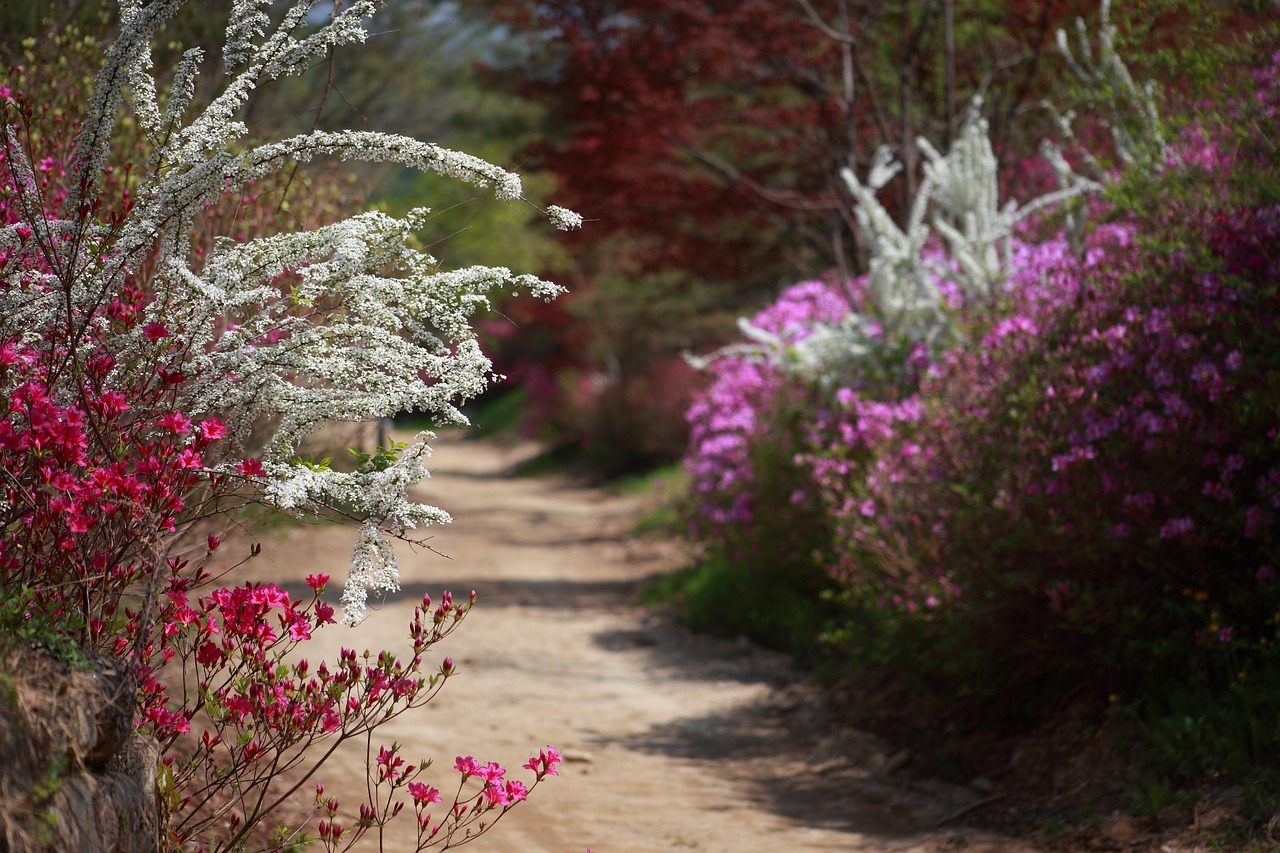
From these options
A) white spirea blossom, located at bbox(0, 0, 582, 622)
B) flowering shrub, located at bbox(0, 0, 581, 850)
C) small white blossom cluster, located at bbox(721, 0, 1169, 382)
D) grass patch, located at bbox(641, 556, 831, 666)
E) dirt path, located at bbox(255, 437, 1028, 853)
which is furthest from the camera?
grass patch, located at bbox(641, 556, 831, 666)

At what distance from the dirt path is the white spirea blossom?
615 mm

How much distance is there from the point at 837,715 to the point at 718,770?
1.05 metres

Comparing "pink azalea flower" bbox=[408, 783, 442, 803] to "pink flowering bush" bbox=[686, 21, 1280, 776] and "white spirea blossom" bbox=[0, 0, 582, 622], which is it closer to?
"white spirea blossom" bbox=[0, 0, 582, 622]

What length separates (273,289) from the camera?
119 inches

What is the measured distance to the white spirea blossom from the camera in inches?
114

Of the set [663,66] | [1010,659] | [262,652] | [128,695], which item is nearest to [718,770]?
[1010,659]

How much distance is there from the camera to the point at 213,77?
27.4ft

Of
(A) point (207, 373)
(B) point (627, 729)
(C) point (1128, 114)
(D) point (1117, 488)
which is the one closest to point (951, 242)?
(C) point (1128, 114)

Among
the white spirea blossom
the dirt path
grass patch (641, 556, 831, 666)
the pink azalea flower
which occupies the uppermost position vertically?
the white spirea blossom

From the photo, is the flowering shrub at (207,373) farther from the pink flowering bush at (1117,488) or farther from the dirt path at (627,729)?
the pink flowering bush at (1117,488)

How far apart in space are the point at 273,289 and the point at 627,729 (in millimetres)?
4352

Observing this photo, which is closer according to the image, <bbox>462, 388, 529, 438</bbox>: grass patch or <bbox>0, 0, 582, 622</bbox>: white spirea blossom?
<bbox>0, 0, 582, 622</bbox>: white spirea blossom

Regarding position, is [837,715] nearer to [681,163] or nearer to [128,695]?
[128,695]

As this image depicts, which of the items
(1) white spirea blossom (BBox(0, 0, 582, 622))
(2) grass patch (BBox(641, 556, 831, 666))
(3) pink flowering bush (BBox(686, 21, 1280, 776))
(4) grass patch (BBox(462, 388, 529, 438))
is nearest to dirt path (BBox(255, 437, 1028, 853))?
(2) grass patch (BBox(641, 556, 831, 666))
